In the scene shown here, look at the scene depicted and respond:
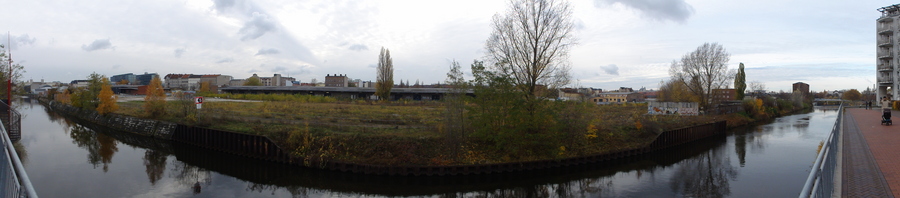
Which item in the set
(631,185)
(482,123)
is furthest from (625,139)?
(482,123)

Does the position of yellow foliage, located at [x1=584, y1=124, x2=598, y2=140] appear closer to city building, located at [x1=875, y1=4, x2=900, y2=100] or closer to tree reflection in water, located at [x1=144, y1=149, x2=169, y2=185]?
tree reflection in water, located at [x1=144, y1=149, x2=169, y2=185]

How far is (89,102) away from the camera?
150 feet

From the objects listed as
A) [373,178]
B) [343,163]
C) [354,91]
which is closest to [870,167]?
[373,178]

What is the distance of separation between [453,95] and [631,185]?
29.3ft

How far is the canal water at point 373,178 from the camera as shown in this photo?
56.1 feet

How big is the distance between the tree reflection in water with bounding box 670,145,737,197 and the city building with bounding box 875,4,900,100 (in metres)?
41.7

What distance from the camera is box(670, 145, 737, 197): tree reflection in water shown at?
1750 cm

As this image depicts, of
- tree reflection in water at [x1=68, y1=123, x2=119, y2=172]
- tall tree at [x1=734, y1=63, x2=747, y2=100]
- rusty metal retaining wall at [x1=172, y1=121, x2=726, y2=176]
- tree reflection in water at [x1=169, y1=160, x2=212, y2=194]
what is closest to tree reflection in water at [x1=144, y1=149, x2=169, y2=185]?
tree reflection in water at [x1=169, y1=160, x2=212, y2=194]

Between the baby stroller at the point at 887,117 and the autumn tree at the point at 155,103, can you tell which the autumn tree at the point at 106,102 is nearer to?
the autumn tree at the point at 155,103

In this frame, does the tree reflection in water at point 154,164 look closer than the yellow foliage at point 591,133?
Yes

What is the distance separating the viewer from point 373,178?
18672mm

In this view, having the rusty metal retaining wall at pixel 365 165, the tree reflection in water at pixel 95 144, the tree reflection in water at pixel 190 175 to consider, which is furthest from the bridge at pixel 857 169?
the tree reflection in water at pixel 95 144

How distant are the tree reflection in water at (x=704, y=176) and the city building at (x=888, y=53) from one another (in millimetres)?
41688

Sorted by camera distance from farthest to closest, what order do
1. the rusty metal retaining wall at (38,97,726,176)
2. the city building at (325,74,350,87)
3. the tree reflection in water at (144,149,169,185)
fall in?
the city building at (325,74,350,87), the tree reflection in water at (144,149,169,185), the rusty metal retaining wall at (38,97,726,176)
